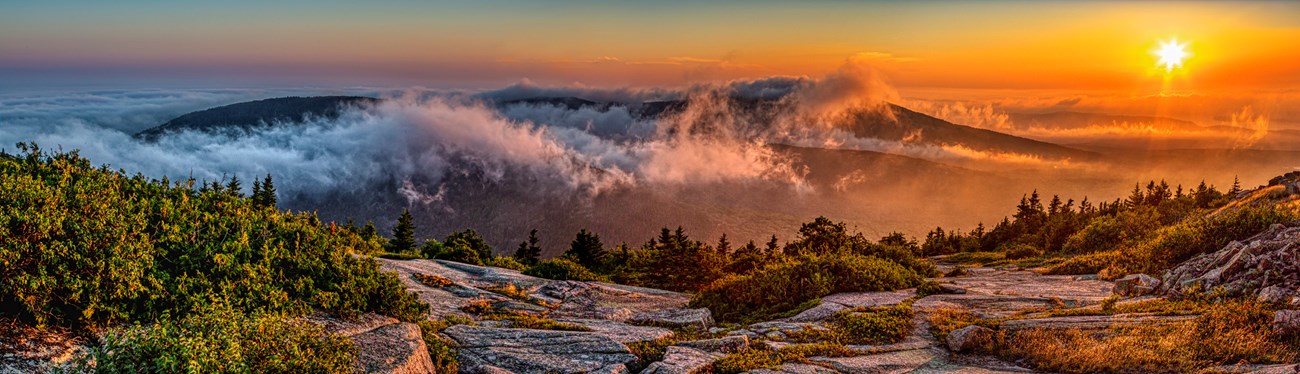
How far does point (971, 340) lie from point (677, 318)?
295 inches

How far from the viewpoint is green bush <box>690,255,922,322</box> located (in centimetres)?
2311

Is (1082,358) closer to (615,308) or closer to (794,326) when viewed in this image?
(794,326)

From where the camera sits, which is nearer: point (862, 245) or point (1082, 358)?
point (1082, 358)

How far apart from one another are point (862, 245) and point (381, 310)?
3421 cm

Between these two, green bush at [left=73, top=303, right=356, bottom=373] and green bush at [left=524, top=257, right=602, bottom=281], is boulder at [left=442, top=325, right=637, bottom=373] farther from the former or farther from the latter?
green bush at [left=524, top=257, right=602, bottom=281]

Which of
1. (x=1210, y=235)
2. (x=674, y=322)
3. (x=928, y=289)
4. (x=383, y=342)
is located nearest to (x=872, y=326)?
(x=674, y=322)

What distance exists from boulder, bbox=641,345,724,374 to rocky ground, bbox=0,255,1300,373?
0.09ft

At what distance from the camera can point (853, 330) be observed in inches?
718

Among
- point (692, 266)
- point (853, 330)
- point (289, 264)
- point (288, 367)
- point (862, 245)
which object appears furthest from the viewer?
point (862, 245)

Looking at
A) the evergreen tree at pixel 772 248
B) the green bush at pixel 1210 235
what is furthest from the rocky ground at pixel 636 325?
the evergreen tree at pixel 772 248

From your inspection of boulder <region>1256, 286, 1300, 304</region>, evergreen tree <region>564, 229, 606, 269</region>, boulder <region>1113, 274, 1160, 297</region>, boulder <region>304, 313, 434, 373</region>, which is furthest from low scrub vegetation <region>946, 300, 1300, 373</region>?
evergreen tree <region>564, 229, 606, 269</region>

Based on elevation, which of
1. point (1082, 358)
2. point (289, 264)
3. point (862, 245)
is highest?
point (289, 264)

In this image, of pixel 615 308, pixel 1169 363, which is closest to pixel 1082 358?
pixel 1169 363

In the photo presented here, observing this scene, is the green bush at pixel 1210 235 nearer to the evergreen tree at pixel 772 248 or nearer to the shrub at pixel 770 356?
the evergreen tree at pixel 772 248
